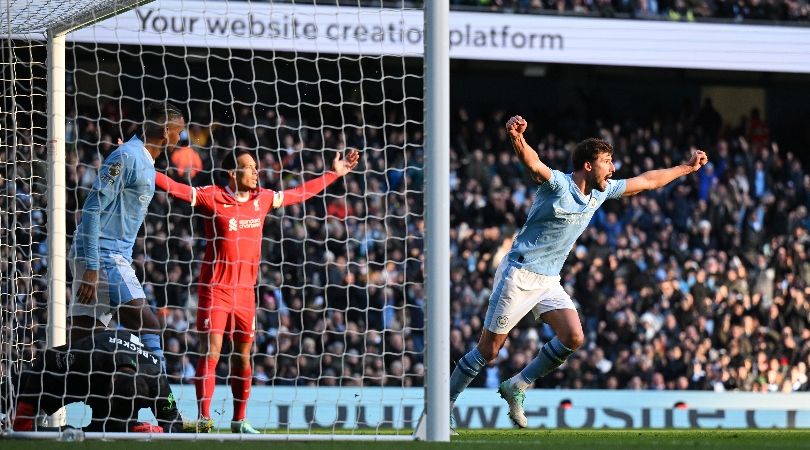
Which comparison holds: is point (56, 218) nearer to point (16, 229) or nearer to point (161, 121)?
point (16, 229)

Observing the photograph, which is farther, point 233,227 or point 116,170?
point 233,227

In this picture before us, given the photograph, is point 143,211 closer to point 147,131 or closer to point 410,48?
point 147,131

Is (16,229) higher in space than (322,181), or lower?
lower

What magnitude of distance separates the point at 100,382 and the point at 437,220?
205 cm

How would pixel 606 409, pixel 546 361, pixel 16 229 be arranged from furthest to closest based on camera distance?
pixel 606 409 → pixel 16 229 → pixel 546 361

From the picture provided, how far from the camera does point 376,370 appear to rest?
1644cm

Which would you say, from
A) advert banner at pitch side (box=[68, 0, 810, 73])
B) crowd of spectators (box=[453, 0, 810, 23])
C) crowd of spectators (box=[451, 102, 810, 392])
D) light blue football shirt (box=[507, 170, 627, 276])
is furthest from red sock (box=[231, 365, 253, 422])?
crowd of spectators (box=[453, 0, 810, 23])

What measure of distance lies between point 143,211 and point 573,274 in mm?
10002

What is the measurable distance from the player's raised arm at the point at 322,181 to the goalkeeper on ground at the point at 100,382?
1.76 metres

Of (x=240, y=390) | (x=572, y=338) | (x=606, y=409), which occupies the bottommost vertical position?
(x=606, y=409)

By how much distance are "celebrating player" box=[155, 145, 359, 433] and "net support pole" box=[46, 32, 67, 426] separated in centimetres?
64

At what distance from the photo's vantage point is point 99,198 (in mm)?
8492

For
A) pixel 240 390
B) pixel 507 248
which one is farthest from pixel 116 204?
pixel 507 248

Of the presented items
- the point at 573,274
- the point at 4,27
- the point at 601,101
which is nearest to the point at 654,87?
the point at 601,101
